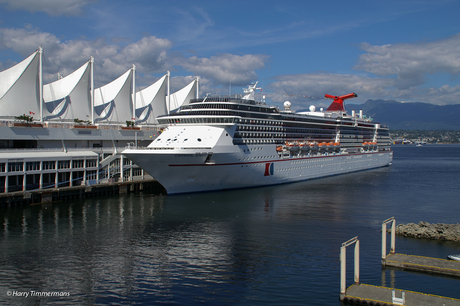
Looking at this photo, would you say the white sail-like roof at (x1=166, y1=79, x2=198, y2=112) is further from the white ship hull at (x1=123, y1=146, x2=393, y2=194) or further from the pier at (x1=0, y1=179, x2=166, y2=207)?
the white ship hull at (x1=123, y1=146, x2=393, y2=194)

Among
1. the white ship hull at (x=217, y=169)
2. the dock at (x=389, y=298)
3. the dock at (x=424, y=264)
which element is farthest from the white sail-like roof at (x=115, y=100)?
the dock at (x=389, y=298)

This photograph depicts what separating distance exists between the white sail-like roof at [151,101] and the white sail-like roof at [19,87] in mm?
18186

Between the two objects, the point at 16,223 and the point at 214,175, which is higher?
the point at 214,175

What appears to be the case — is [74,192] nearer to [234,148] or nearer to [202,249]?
[234,148]

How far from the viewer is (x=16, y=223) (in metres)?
23.4

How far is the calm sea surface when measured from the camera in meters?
14.1

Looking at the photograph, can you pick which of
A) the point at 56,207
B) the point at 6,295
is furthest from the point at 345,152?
the point at 6,295

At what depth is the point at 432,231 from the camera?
70.0 ft

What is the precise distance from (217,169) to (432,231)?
1778 cm

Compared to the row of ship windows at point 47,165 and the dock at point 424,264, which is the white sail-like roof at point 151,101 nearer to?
the row of ship windows at point 47,165

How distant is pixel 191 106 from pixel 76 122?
47.4 ft

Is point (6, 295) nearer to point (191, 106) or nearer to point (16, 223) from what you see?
point (16, 223)

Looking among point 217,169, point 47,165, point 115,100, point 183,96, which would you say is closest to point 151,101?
point 115,100

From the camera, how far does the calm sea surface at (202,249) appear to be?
14.1m
